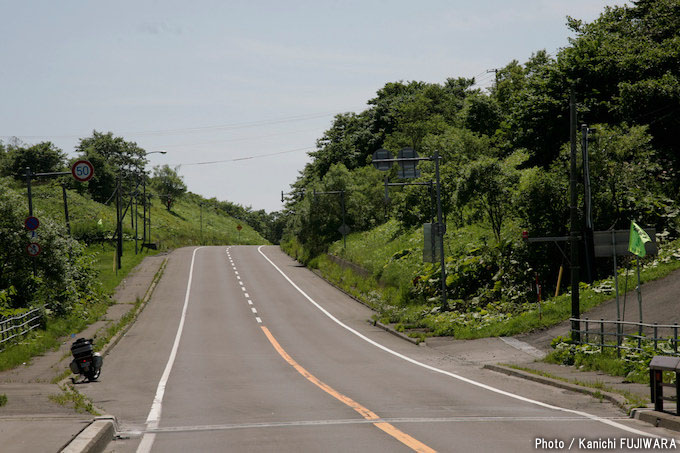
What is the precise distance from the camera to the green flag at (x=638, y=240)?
16.9 meters

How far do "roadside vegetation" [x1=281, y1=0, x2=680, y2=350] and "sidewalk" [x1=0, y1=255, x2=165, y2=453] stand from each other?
15.1 metres

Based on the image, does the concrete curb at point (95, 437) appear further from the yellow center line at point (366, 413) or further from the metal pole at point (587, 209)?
the metal pole at point (587, 209)

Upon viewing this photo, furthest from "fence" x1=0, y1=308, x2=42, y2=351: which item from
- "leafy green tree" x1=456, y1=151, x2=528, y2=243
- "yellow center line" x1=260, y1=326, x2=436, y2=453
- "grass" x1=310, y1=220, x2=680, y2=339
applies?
"leafy green tree" x1=456, y1=151, x2=528, y2=243

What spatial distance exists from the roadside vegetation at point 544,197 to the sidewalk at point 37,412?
15.1 metres

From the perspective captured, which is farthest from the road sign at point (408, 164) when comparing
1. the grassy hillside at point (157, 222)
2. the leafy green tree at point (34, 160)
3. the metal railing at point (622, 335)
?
the leafy green tree at point (34, 160)

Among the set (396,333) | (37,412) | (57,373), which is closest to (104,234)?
(396,333)

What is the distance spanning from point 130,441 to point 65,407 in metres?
3.47

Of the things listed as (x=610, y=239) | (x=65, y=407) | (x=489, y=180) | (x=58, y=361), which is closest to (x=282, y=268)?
(x=489, y=180)

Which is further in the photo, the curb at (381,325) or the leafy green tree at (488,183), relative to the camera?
the leafy green tree at (488,183)

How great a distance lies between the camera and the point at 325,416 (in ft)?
38.7

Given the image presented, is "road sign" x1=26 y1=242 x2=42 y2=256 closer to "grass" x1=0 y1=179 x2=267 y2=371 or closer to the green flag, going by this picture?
"grass" x1=0 y1=179 x2=267 y2=371

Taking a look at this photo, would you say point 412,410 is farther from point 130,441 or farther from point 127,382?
point 127,382

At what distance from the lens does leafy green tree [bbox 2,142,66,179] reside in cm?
10231

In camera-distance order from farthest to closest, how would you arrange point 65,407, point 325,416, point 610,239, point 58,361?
point 58,361 → point 610,239 → point 65,407 → point 325,416
